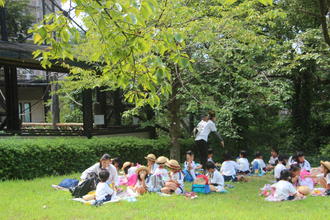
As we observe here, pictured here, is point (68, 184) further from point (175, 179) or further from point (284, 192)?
point (284, 192)

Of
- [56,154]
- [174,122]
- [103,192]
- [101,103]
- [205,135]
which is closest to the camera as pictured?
[103,192]

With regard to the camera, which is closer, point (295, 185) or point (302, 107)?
point (295, 185)

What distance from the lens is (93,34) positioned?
9492mm

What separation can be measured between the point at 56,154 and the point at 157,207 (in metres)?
4.45

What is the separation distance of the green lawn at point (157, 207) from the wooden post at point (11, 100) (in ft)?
17.1

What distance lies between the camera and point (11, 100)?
12.9 metres

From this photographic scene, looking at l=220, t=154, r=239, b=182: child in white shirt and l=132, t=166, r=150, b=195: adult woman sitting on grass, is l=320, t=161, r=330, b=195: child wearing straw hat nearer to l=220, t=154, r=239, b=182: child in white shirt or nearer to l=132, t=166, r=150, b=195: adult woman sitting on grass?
l=220, t=154, r=239, b=182: child in white shirt

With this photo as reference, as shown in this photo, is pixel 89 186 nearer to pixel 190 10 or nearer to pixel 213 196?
pixel 213 196

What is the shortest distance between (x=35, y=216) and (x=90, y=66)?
282 inches

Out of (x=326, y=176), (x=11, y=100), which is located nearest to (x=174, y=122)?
(x=326, y=176)

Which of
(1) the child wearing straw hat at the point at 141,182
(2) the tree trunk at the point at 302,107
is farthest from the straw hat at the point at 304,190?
(2) the tree trunk at the point at 302,107

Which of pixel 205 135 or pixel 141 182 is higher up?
pixel 205 135

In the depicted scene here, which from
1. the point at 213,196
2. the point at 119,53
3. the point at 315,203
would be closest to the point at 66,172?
the point at 213,196

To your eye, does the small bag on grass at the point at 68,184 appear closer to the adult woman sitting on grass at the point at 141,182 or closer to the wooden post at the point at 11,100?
the adult woman sitting on grass at the point at 141,182
